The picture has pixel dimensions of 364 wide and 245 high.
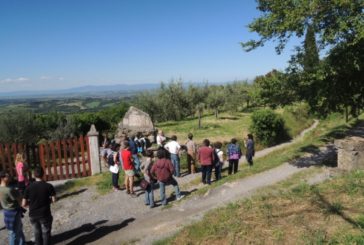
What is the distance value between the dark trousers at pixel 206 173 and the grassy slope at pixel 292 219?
317cm

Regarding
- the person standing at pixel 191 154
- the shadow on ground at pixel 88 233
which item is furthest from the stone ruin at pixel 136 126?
the shadow on ground at pixel 88 233

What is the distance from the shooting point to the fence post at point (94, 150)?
1497 centimetres

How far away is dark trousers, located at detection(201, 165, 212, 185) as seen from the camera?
12.3 m

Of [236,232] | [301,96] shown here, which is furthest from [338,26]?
[236,232]

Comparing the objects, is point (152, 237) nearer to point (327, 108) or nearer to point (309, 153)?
point (327, 108)

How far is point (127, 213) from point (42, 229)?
3.27m

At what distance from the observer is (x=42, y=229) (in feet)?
24.4

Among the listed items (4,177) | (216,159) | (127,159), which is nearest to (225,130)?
(216,159)

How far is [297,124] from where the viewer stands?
27625 millimetres

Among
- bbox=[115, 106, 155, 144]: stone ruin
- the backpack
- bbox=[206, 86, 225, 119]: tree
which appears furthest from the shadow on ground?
bbox=[206, 86, 225, 119]: tree

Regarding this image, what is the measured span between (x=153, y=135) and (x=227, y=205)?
13.7m

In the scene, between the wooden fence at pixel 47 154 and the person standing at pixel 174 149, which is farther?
the wooden fence at pixel 47 154

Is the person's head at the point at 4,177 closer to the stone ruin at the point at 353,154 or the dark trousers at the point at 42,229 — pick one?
the dark trousers at the point at 42,229

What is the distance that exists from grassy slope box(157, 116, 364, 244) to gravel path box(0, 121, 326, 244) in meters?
1.08
